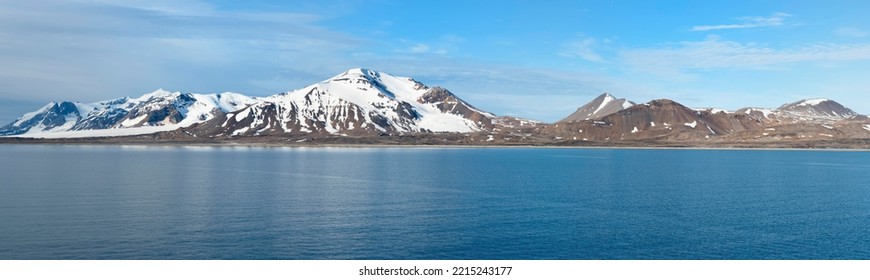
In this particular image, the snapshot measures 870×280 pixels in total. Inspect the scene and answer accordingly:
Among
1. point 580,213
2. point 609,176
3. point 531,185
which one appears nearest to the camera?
Answer: point 580,213

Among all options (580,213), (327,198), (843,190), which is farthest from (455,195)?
(843,190)

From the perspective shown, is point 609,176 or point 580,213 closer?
point 580,213

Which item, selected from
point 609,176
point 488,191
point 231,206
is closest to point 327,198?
point 231,206

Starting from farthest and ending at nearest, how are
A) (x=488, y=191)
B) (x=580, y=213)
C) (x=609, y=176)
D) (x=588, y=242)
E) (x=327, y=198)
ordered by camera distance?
(x=609, y=176), (x=488, y=191), (x=327, y=198), (x=580, y=213), (x=588, y=242)

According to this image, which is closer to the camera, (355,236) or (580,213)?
(355,236)

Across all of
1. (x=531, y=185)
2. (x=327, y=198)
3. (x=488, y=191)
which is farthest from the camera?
(x=531, y=185)

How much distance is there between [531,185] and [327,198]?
847 inches

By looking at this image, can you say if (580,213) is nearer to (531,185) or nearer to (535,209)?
(535,209)
